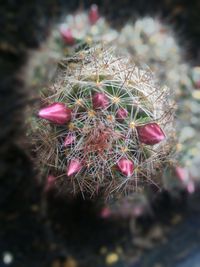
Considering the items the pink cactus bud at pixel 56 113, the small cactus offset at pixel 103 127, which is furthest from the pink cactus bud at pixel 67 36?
the pink cactus bud at pixel 56 113

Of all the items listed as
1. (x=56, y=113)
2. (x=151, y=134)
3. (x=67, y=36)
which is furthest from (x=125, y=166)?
(x=67, y=36)

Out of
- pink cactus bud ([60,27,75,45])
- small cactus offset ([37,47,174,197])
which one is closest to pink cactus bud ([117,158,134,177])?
small cactus offset ([37,47,174,197])

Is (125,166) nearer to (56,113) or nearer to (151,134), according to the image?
(151,134)

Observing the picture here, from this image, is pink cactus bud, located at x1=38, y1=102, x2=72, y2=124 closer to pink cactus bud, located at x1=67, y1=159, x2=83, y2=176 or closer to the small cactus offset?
the small cactus offset

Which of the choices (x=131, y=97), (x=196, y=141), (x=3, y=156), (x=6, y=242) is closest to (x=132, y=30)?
(x=196, y=141)

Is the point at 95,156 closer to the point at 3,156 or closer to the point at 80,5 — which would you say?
the point at 3,156

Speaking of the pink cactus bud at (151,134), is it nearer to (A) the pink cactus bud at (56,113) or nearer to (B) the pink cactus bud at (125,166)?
(B) the pink cactus bud at (125,166)
